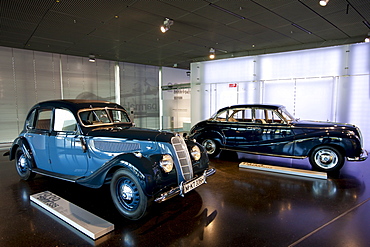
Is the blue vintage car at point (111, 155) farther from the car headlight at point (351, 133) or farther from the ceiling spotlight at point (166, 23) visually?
the car headlight at point (351, 133)

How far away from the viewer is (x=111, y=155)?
3658 mm

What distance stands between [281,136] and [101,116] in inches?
172

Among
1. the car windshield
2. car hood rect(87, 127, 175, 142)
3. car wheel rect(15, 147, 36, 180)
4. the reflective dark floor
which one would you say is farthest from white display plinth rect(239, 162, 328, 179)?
car wheel rect(15, 147, 36, 180)

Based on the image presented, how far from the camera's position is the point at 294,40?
7941mm

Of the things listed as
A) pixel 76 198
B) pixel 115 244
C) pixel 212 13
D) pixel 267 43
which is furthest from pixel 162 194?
pixel 267 43

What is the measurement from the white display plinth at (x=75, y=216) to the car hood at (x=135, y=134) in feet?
3.89

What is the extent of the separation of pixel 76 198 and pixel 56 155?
972 millimetres

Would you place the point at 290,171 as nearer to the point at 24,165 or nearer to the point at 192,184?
the point at 192,184

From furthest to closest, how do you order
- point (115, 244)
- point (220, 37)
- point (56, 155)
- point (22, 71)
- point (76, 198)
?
point (22, 71), point (220, 37), point (56, 155), point (76, 198), point (115, 244)

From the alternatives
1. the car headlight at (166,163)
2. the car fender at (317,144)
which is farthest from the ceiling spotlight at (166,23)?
the car fender at (317,144)

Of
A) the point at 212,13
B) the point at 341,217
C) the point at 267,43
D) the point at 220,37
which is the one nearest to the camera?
the point at 341,217

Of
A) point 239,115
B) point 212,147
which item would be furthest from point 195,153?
point 239,115

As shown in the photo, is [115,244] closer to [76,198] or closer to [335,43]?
[76,198]

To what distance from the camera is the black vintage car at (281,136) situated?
5.09 metres
